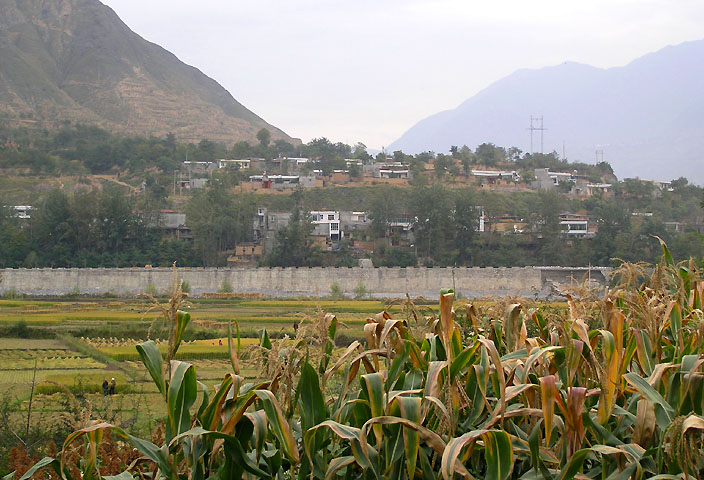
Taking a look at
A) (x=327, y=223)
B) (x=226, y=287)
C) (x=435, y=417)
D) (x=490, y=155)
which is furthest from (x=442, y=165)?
(x=435, y=417)

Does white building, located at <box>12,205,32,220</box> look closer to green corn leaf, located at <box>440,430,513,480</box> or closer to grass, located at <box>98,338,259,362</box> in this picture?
grass, located at <box>98,338,259,362</box>

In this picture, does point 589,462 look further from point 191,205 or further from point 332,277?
point 191,205

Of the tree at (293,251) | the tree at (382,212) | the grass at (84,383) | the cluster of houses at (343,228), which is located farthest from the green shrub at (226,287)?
the grass at (84,383)

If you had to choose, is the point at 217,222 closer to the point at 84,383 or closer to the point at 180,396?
the point at 84,383

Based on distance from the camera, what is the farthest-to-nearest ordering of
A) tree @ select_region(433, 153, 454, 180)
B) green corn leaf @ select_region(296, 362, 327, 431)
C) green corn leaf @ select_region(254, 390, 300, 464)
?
tree @ select_region(433, 153, 454, 180) < green corn leaf @ select_region(296, 362, 327, 431) < green corn leaf @ select_region(254, 390, 300, 464)

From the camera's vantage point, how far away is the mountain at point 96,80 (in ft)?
319

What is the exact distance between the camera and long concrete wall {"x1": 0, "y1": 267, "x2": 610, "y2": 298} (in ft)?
112

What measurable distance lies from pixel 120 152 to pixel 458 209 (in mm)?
36051

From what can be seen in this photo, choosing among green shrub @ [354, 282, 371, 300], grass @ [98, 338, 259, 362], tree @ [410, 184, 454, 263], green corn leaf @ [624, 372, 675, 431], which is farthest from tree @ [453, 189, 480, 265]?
green corn leaf @ [624, 372, 675, 431]

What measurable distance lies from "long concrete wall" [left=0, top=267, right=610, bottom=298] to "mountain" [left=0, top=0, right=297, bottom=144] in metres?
56.5

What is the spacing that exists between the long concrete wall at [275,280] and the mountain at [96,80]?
56529 millimetres

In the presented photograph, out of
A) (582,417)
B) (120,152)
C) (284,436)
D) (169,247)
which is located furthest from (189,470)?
(120,152)

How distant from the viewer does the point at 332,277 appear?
3547 cm

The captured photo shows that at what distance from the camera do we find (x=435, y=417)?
135 inches
